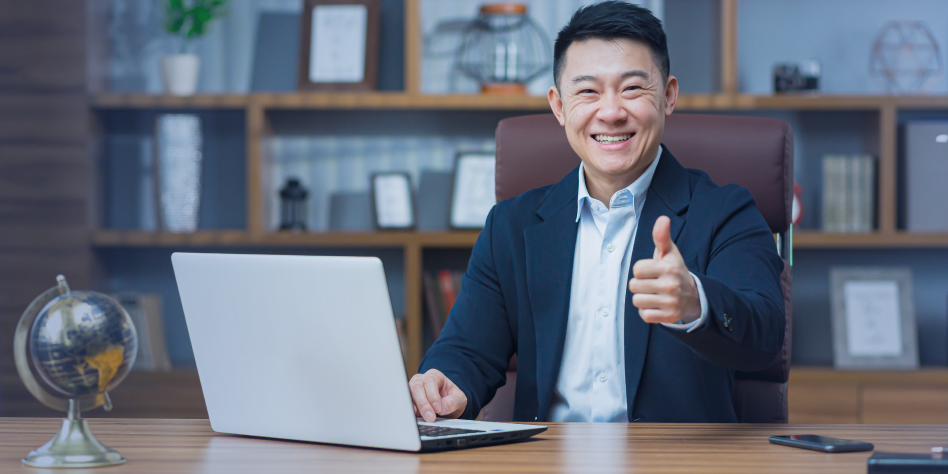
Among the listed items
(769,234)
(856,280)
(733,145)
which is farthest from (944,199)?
(769,234)

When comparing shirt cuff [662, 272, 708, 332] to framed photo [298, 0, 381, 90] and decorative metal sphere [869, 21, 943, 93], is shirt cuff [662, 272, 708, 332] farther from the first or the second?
decorative metal sphere [869, 21, 943, 93]

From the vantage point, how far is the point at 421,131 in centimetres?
271

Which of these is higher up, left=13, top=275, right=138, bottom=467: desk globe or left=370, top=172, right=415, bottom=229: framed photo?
left=370, top=172, right=415, bottom=229: framed photo

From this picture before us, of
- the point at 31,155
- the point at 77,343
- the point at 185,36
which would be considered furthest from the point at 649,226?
the point at 31,155

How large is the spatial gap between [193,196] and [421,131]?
73 centimetres

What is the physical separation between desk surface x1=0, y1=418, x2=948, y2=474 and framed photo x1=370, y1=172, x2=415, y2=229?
1518mm

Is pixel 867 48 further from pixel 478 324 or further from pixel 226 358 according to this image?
pixel 226 358

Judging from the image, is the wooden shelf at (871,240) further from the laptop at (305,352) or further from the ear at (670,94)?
the laptop at (305,352)

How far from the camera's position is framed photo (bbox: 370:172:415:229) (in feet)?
8.38

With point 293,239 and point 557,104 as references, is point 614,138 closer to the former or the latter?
point 557,104

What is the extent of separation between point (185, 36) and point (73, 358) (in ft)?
6.42

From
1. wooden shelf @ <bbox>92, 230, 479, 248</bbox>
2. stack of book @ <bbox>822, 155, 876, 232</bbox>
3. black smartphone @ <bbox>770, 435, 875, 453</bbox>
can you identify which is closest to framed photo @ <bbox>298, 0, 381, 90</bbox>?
wooden shelf @ <bbox>92, 230, 479, 248</bbox>

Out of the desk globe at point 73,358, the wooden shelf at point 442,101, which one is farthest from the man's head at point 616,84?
the wooden shelf at point 442,101

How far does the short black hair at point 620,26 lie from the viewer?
1.32 metres
